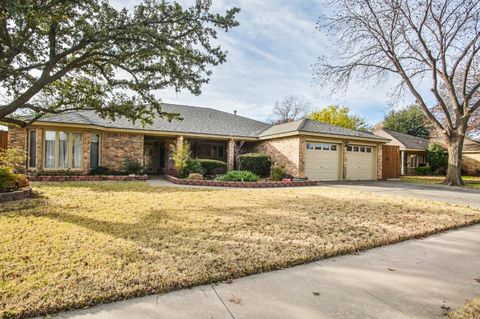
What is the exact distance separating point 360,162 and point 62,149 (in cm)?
1782

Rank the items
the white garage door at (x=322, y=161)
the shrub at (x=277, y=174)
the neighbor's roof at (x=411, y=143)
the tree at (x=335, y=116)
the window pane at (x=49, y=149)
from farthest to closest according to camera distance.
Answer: the tree at (x=335, y=116) < the neighbor's roof at (x=411, y=143) < the white garage door at (x=322, y=161) < the shrub at (x=277, y=174) < the window pane at (x=49, y=149)

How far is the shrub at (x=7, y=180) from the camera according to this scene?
6.95 metres

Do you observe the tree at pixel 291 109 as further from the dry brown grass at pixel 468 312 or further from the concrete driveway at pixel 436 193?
the dry brown grass at pixel 468 312

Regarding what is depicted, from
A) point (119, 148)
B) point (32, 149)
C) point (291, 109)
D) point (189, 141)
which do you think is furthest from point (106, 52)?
point (291, 109)

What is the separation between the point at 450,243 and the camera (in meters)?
4.56

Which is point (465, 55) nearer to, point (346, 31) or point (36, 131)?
point (346, 31)

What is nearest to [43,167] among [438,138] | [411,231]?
[411,231]

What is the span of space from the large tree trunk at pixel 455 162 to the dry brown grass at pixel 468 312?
17137 mm

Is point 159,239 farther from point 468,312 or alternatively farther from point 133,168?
point 133,168

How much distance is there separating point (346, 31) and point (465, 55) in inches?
302

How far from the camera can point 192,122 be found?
60.2 ft

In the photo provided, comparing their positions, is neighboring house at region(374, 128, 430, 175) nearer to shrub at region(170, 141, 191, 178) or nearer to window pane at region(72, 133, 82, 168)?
shrub at region(170, 141, 191, 178)

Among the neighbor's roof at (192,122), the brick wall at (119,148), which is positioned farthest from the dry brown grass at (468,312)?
the brick wall at (119,148)

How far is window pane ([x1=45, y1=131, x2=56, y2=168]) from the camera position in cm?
1359
